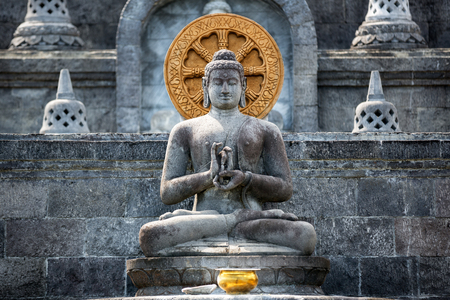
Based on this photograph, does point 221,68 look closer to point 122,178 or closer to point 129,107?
point 122,178

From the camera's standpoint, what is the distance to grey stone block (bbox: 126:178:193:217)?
1125 cm

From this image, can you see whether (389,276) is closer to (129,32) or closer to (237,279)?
(237,279)

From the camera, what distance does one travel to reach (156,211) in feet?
36.9

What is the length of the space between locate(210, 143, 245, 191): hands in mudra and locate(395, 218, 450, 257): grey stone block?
2.28 meters

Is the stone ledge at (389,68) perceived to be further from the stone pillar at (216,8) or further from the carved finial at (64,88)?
the carved finial at (64,88)

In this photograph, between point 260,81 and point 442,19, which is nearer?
point 260,81

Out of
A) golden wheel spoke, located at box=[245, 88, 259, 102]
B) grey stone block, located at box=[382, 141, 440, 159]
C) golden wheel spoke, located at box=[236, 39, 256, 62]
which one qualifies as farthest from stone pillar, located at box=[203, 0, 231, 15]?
grey stone block, located at box=[382, 141, 440, 159]

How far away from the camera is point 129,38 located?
14969 millimetres

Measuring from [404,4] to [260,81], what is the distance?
3.60 m

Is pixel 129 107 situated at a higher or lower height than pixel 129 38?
lower

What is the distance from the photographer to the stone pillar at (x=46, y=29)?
1562 cm

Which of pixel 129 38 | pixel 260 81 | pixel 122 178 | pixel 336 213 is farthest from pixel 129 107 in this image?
pixel 336 213

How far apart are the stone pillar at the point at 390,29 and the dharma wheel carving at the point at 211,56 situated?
9.42 ft

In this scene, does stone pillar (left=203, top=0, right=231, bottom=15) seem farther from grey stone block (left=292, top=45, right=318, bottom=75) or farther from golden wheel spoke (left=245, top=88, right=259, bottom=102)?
golden wheel spoke (left=245, top=88, right=259, bottom=102)
